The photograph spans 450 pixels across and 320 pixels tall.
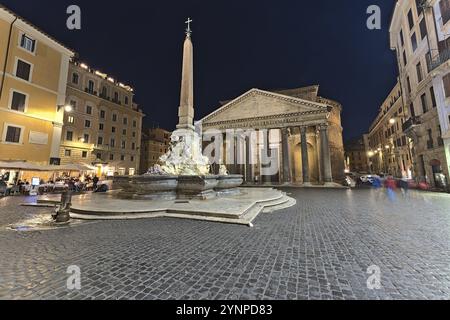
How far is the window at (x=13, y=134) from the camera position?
59.6 feet

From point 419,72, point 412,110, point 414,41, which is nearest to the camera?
point 419,72

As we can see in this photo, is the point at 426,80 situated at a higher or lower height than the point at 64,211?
higher

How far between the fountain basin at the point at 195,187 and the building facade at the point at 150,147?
41298 millimetres

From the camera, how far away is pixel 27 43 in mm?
20297

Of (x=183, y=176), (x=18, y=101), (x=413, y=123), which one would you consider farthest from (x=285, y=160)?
(x=18, y=101)

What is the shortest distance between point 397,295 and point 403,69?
101 ft

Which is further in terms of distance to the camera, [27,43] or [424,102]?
[27,43]

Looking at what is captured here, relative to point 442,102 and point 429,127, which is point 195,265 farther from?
point 429,127

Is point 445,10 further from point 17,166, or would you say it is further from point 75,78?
point 75,78

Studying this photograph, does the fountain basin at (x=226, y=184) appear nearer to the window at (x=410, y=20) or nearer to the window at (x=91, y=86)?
the window at (x=410, y=20)

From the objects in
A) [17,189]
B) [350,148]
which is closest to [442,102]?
[17,189]

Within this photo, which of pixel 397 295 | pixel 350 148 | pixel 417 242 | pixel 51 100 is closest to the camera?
pixel 397 295

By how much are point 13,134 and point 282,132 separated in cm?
3103

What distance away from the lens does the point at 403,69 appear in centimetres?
2347
